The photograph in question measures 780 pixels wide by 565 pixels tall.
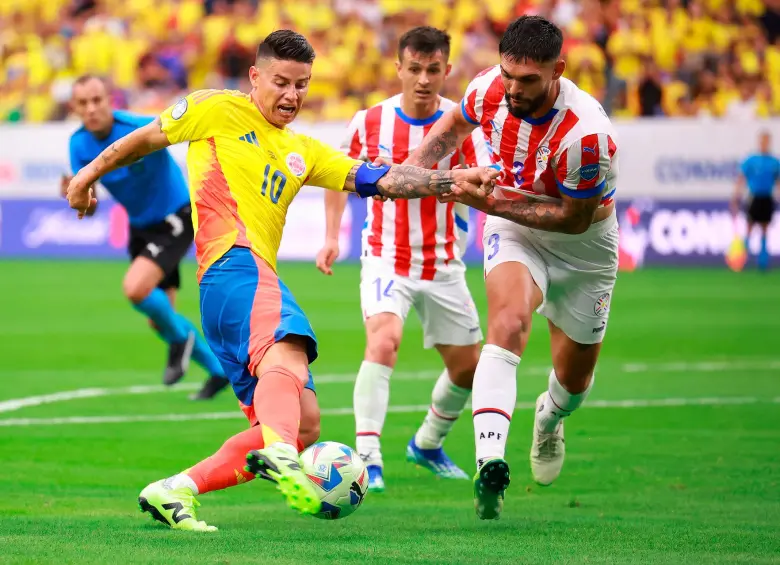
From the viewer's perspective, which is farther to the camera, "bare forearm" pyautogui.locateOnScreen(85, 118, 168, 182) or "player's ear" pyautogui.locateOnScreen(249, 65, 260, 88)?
"player's ear" pyautogui.locateOnScreen(249, 65, 260, 88)

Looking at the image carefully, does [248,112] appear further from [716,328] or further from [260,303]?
[716,328]

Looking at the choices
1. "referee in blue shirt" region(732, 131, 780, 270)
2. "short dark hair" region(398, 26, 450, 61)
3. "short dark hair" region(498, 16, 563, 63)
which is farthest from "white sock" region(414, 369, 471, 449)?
"referee in blue shirt" region(732, 131, 780, 270)

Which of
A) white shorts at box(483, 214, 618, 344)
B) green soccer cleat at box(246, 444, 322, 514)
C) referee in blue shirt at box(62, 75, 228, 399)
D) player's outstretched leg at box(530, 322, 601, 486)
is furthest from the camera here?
referee in blue shirt at box(62, 75, 228, 399)

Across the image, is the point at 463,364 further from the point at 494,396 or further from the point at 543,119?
the point at 543,119

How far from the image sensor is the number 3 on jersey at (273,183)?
5566mm

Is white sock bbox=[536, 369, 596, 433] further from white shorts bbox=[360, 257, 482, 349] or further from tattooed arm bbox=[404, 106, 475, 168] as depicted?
tattooed arm bbox=[404, 106, 475, 168]

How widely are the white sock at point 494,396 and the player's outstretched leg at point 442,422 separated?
1.66 metres

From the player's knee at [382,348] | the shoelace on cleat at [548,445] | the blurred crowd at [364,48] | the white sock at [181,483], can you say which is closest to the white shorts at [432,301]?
the player's knee at [382,348]

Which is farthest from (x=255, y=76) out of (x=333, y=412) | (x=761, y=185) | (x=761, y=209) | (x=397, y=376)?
(x=761, y=209)

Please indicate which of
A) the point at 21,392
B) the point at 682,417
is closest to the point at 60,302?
the point at 21,392

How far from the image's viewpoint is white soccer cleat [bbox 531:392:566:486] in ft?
22.4

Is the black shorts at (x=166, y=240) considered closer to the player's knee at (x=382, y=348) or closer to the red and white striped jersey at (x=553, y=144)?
the player's knee at (x=382, y=348)

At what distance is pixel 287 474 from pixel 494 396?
136 cm

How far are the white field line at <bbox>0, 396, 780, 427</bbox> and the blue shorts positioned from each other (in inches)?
150
